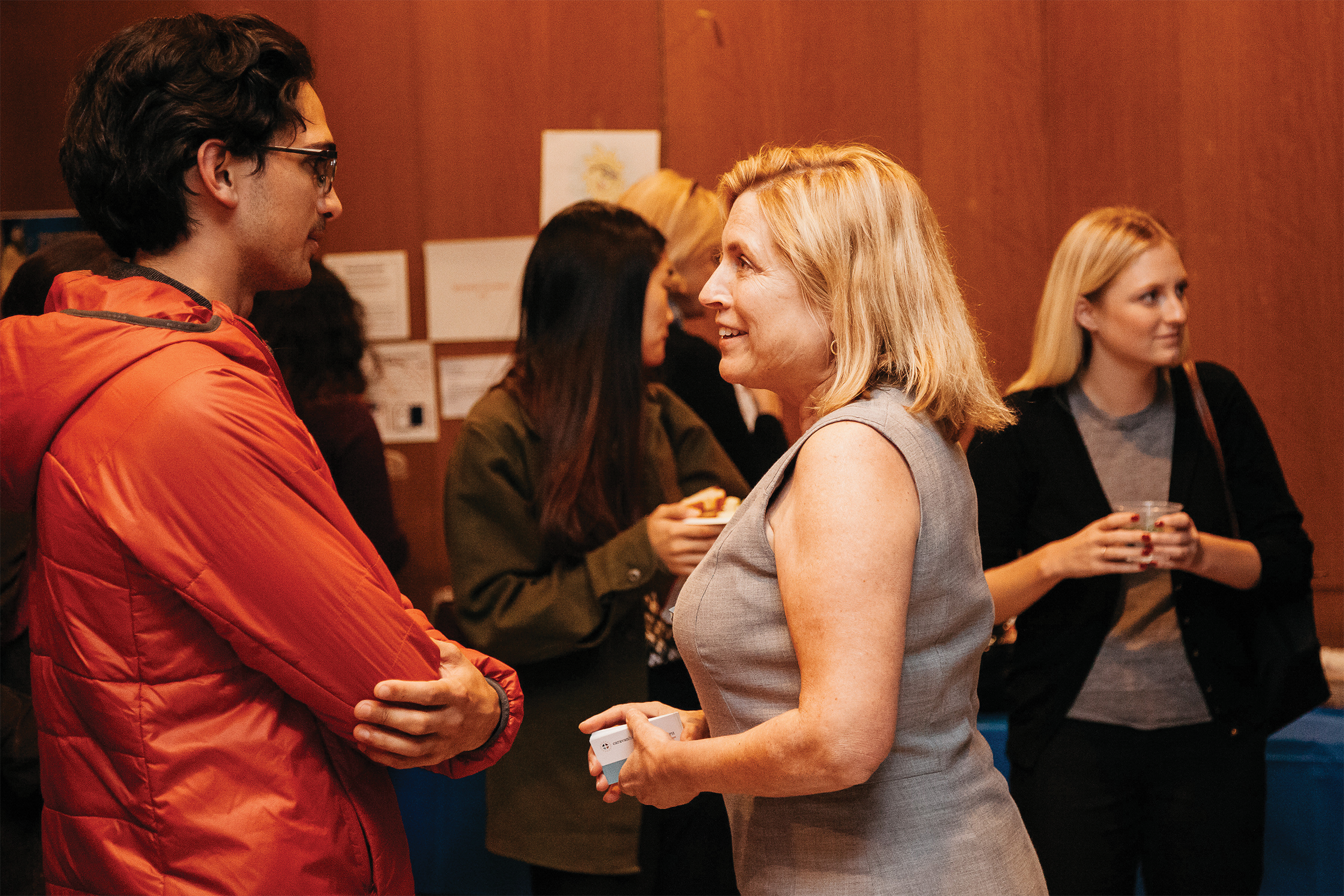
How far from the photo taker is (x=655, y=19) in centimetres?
355

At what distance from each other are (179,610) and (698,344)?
1763 millimetres

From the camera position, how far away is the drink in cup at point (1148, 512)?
204 centimetres

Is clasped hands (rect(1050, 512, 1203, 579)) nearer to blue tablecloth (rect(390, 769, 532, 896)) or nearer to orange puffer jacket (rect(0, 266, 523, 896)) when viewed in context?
orange puffer jacket (rect(0, 266, 523, 896))

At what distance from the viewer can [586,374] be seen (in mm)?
2164

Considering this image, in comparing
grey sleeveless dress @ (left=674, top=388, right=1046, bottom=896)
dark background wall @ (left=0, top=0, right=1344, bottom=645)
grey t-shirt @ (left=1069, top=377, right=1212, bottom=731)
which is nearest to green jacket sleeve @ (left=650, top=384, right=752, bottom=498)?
grey t-shirt @ (left=1069, top=377, right=1212, bottom=731)

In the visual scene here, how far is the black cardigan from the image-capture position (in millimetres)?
2207

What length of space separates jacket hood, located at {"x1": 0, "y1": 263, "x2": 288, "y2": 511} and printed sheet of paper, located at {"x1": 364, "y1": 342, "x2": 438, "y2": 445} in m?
2.49

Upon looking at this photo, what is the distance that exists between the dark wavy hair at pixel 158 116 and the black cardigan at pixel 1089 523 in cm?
151

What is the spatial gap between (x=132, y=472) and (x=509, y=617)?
1012 millimetres

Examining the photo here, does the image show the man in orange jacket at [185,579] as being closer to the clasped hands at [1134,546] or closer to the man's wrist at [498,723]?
the man's wrist at [498,723]

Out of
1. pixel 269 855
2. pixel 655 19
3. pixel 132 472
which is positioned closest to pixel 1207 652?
pixel 269 855

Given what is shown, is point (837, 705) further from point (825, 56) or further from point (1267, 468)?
point (825, 56)

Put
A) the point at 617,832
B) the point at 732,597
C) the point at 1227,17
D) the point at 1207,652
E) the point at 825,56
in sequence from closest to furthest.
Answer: the point at 732,597
the point at 617,832
the point at 1207,652
the point at 1227,17
the point at 825,56

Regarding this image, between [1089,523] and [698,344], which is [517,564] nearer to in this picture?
[698,344]
